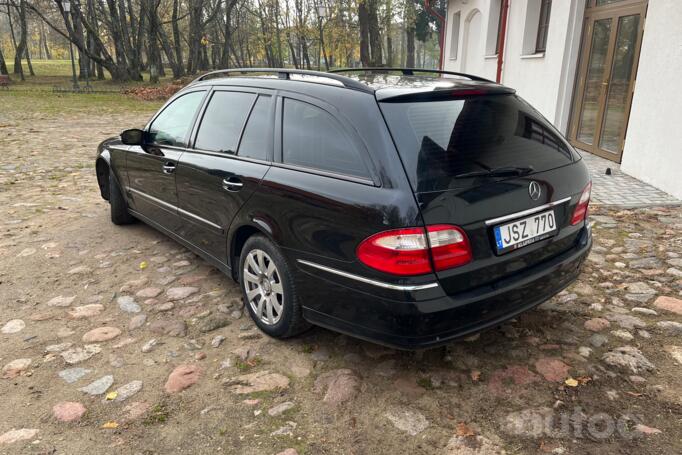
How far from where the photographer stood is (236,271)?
3.66 m

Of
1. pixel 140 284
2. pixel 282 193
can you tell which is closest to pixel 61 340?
pixel 140 284

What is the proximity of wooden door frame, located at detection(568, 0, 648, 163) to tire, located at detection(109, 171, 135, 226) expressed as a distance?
7066 mm

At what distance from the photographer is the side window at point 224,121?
11.9 ft

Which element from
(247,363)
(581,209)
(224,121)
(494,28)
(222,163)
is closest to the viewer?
(247,363)

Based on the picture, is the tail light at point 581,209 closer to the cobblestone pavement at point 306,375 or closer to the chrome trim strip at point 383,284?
the cobblestone pavement at point 306,375

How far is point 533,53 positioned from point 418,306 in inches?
417

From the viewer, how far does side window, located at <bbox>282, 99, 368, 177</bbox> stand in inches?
108

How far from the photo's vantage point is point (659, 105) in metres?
6.75

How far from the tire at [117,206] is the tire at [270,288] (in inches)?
103

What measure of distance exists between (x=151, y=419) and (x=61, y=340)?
117 centimetres

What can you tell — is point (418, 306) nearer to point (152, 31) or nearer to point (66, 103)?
point (66, 103)

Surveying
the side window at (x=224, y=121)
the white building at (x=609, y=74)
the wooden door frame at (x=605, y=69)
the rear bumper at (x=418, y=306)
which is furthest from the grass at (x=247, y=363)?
the wooden door frame at (x=605, y=69)

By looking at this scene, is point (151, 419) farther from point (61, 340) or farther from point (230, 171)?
point (230, 171)

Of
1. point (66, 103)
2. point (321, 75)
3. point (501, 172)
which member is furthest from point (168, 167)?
point (66, 103)
